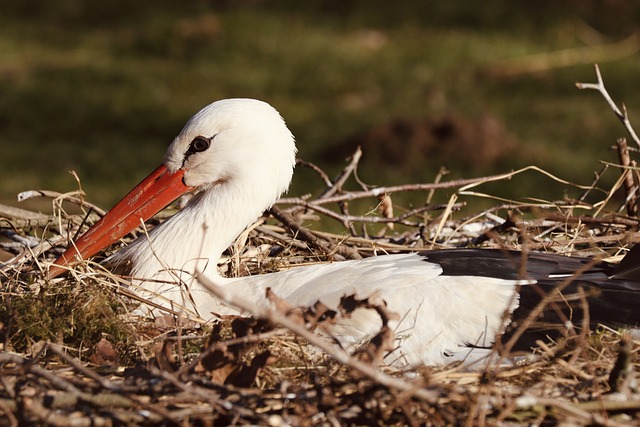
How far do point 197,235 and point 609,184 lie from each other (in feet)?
16.6

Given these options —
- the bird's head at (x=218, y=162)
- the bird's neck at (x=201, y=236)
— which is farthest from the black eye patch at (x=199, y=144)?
the bird's neck at (x=201, y=236)

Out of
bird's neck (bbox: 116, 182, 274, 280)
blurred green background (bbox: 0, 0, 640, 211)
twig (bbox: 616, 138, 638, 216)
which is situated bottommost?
blurred green background (bbox: 0, 0, 640, 211)

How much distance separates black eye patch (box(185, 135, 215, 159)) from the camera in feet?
11.5

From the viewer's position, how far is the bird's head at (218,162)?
3.49 metres

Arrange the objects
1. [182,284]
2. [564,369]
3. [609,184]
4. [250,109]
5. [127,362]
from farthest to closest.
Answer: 1. [609,184]
2. [250,109]
3. [182,284]
4. [127,362]
5. [564,369]

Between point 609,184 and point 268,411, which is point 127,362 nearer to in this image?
point 268,411

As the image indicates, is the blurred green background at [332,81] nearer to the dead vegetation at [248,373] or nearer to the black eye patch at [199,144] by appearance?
the black eye patch at [199,144]

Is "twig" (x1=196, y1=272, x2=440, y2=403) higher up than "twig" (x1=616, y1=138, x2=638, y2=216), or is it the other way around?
"twig" (x1=196, y1=272, x2=440, y2=403)

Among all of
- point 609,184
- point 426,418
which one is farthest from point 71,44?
point 426,418

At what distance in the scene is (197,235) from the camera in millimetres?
3520

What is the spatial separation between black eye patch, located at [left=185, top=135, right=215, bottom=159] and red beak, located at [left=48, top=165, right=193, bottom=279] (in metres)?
0.10

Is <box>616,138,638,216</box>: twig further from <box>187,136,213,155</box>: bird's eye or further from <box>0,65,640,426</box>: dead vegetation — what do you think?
<box>187,136,213,155</box>: bird's eye

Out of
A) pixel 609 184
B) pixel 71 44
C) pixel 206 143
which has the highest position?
pixel 206 143

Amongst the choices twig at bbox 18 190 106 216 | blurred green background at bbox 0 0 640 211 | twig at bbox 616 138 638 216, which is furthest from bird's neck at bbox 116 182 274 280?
blurred green background at bbox 0 0 640 211
